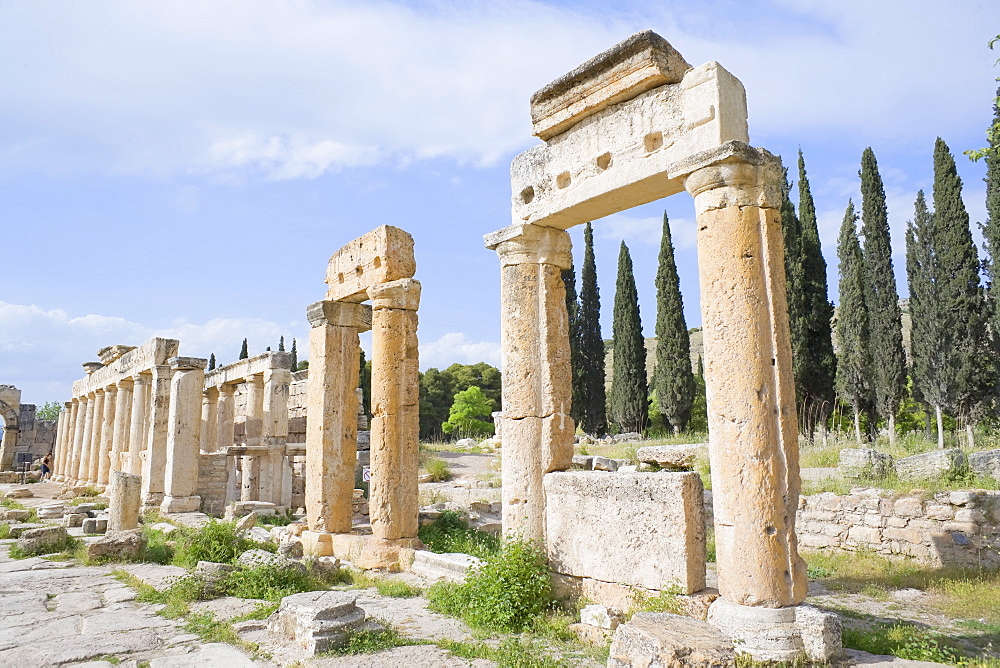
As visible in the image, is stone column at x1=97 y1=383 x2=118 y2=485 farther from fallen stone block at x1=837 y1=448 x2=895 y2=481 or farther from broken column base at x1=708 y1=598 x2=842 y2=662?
broken column base at x1=708 y1=598 x2=842 y2=662

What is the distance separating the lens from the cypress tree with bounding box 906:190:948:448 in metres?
21.4

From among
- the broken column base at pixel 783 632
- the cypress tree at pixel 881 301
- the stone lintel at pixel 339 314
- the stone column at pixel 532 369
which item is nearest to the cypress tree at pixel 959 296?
the cypress tree at pixel 881 301

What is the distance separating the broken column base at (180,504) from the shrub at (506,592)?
11.8 metres

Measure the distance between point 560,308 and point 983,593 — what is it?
20.4ft

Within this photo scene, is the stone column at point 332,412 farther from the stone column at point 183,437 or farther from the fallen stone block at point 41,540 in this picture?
the stone column at point 183,437

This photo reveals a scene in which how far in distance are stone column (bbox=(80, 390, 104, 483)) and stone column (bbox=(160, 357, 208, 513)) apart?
9024 millimetres

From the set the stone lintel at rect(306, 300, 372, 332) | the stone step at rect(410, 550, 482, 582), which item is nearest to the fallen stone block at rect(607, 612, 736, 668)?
the stone step at rect(410, 550, 482, 582)

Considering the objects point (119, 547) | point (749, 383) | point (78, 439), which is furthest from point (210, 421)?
point (749, 383)

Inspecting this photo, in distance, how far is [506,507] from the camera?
722 cm

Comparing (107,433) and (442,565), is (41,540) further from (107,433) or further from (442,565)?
(107,433)

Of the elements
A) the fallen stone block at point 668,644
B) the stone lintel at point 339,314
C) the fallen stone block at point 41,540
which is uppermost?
the stone lintel at point 339,314

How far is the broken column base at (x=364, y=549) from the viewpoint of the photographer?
29.1 ft

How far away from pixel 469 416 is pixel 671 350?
16.7 m

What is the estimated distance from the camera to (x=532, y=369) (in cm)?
727
